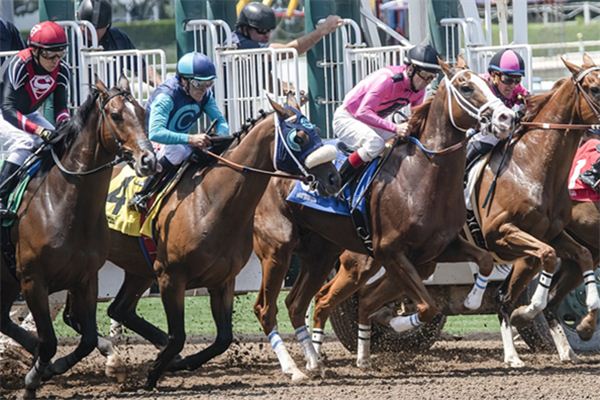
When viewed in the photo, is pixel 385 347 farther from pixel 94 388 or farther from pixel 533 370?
pixel 94 388

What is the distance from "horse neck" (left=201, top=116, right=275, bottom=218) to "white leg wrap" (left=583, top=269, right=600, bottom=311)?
2.80 m

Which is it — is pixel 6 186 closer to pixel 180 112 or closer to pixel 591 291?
pixel 180 112

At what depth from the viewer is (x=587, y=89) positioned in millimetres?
10781

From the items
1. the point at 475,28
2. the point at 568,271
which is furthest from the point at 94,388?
the point at 475,28

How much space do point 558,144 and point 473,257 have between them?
1.34m

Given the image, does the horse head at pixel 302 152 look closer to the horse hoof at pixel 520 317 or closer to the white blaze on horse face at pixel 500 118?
the white blaze on horse face at pixel 500 118

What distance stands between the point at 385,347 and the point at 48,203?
3864mm

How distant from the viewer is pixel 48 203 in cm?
932

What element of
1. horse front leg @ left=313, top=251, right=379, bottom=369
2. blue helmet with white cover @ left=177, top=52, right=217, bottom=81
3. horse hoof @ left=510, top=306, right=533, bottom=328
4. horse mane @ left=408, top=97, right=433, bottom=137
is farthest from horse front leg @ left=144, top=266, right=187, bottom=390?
horse hoof @ left=510, top=306, right=533, bottom=328

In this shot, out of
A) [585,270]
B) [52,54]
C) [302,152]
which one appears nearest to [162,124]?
[52,54]

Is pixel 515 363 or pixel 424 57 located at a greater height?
pixel 424 57

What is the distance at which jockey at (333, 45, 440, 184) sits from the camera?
1039 centimetres

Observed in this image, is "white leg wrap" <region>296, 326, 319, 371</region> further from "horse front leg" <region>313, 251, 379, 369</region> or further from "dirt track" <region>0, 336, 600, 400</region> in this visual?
"horse front leg" <region>313, 251, 379, 369</region>

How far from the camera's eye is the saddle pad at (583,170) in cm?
1150
